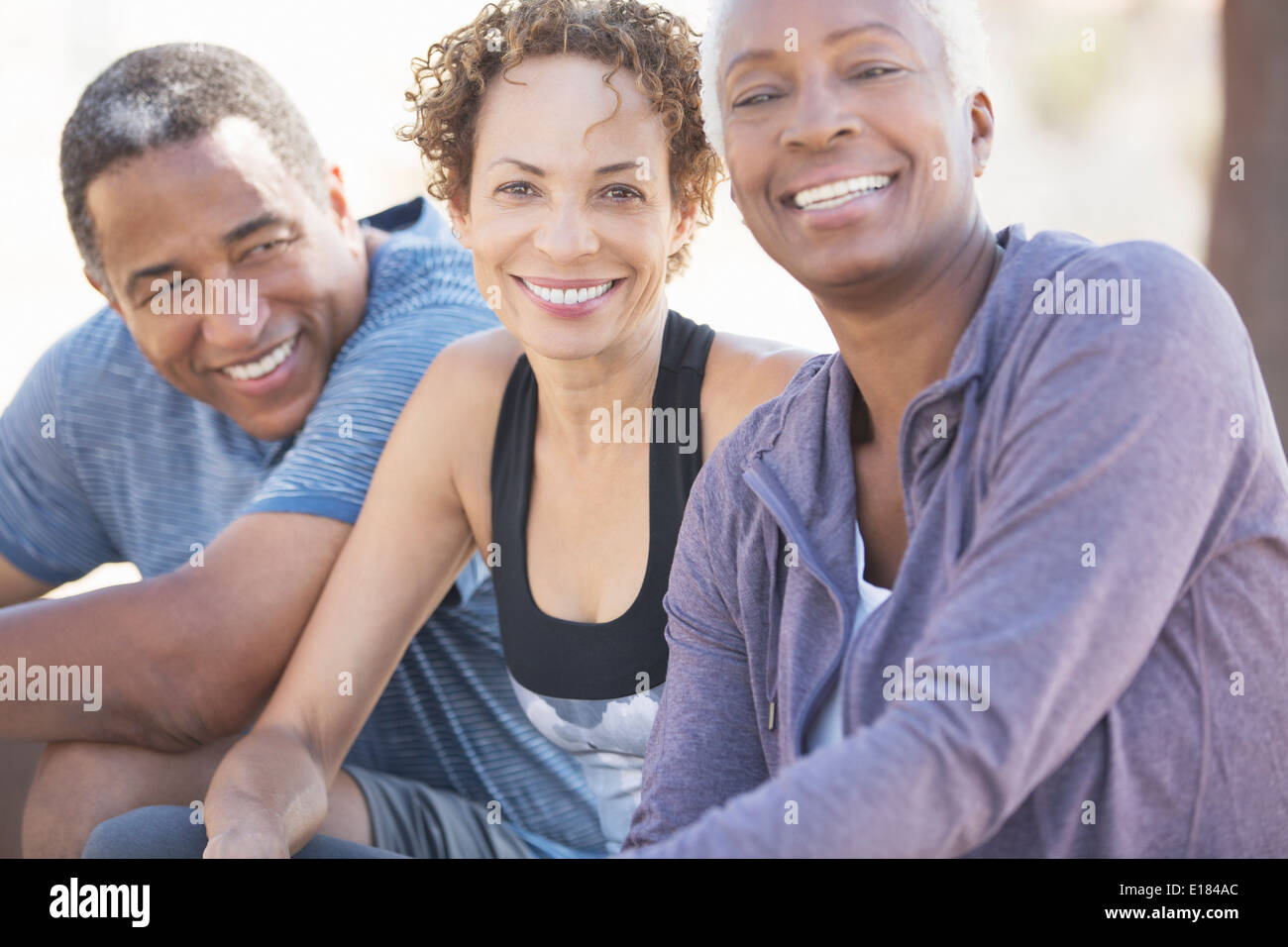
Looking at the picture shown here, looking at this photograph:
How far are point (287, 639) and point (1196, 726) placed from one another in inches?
59.6

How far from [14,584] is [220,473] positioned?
2.07ft

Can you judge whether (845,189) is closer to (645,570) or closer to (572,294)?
(572,294)

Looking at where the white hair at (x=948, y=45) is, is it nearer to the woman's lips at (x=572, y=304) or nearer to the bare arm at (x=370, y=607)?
the woman's lips at (x=572, y=304)

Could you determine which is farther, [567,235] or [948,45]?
[567,235]

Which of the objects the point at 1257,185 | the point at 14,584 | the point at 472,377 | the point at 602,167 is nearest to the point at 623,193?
the point at 602,167

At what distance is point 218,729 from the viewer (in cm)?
222

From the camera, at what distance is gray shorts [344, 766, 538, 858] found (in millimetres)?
2311

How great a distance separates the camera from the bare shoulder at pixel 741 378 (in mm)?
2010

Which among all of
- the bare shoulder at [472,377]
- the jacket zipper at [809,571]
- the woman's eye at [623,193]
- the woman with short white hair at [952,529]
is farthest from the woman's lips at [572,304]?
the jacket zipper at [809,571]

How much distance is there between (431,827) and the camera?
2344mm

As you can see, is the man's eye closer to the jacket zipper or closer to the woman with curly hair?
the woman with curly hair

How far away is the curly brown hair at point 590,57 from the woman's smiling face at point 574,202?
0.09 feet
